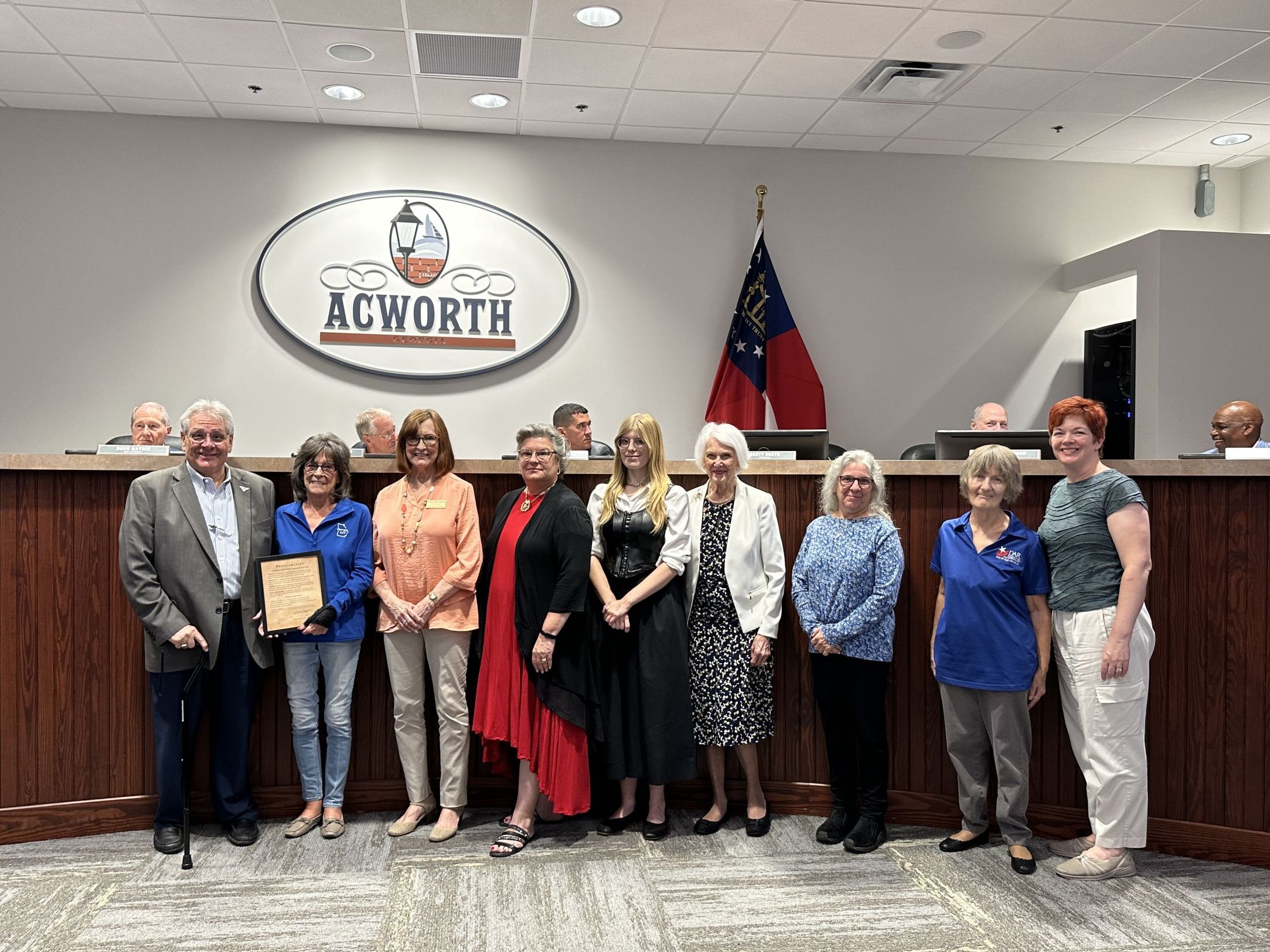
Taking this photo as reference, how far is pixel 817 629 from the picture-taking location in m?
3.39

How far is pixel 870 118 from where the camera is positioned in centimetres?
605

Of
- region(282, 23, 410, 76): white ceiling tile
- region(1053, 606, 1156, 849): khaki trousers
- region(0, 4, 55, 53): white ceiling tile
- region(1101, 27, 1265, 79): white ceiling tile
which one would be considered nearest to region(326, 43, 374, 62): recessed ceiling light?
region(282, 23, 410, 76): white ceiling tile

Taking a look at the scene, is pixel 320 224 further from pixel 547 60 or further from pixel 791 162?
pixel 791 162

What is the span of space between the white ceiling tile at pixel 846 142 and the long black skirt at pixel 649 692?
4100 mm

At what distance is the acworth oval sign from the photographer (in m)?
6.17

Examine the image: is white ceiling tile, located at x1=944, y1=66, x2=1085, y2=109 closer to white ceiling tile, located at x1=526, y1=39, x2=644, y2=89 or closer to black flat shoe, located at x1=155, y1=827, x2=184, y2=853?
white ceiling tile, located at x1=526, y1=39, x2=644, y2=89

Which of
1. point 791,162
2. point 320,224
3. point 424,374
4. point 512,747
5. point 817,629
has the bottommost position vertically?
point 512,747

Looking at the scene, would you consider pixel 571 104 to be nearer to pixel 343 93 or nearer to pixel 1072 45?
pixel 343 93

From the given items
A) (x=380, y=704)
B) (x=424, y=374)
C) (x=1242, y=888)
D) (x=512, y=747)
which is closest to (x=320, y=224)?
(x=424, y=374)

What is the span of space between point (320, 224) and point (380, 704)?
3.67 metres

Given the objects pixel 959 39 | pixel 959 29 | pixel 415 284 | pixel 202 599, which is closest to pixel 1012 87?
pixel 959 39

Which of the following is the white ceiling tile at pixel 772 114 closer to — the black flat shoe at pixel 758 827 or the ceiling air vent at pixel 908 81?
the ceiling air vent at pixel 908 81

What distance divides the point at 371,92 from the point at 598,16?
65.8 inches

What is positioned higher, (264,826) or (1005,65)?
(1005,65)
